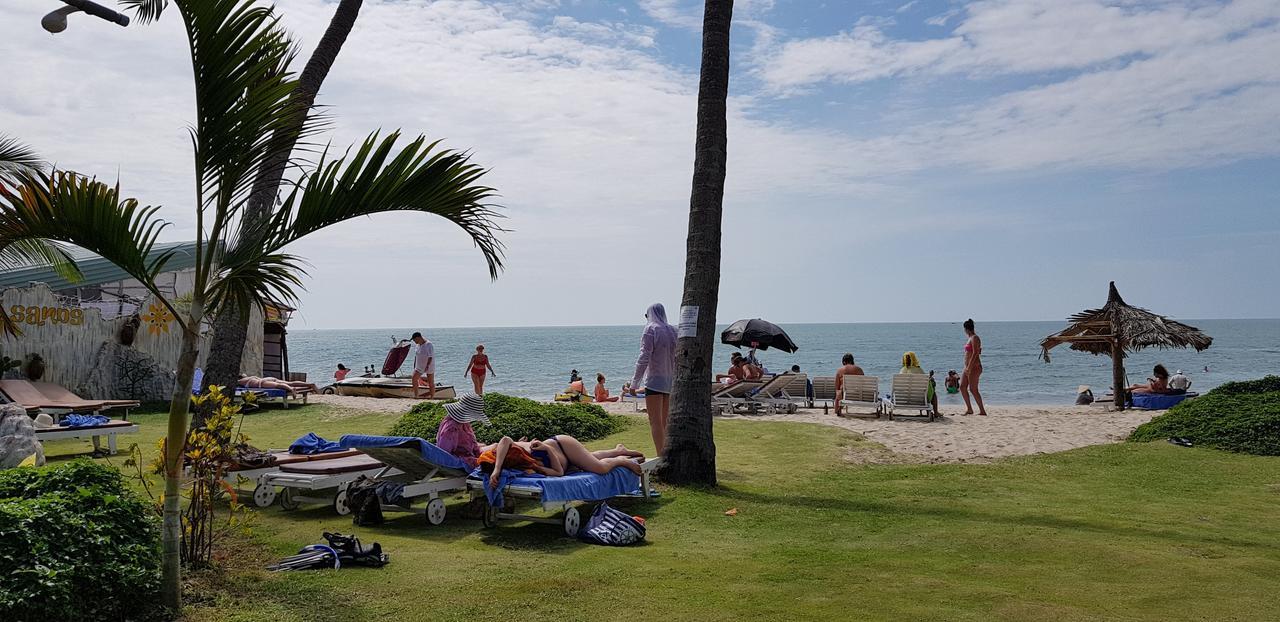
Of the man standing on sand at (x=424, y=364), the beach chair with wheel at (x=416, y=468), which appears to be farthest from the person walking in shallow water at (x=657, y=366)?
the man standing on sand at (x=424, y=364)

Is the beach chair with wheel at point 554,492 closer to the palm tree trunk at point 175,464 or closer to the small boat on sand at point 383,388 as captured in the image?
the palm tree trunk at point 175,464

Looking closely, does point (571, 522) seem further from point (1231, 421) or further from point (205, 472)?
point (1231, 421)

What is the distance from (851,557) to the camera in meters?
6.02

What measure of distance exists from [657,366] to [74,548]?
625 centimetres

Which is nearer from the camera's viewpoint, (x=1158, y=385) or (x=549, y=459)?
(x=549, y=459)

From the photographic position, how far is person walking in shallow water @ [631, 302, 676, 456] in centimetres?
969

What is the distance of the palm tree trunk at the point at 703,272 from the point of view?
8898 millimetres

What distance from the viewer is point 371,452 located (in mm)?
7246

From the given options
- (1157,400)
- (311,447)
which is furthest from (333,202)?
(1157,400)

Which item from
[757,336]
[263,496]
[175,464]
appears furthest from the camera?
[757,336]

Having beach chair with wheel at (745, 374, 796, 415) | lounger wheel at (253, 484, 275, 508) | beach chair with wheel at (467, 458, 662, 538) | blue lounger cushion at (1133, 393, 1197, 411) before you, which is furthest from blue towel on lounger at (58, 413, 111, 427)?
blue lounger cushion at (1133, 393, 1197, 411)

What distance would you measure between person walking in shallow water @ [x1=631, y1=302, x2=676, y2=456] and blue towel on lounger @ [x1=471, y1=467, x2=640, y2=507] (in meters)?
2.16

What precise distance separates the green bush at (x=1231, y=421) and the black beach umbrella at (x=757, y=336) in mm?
9529

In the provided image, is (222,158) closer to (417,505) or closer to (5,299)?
(417,505)
